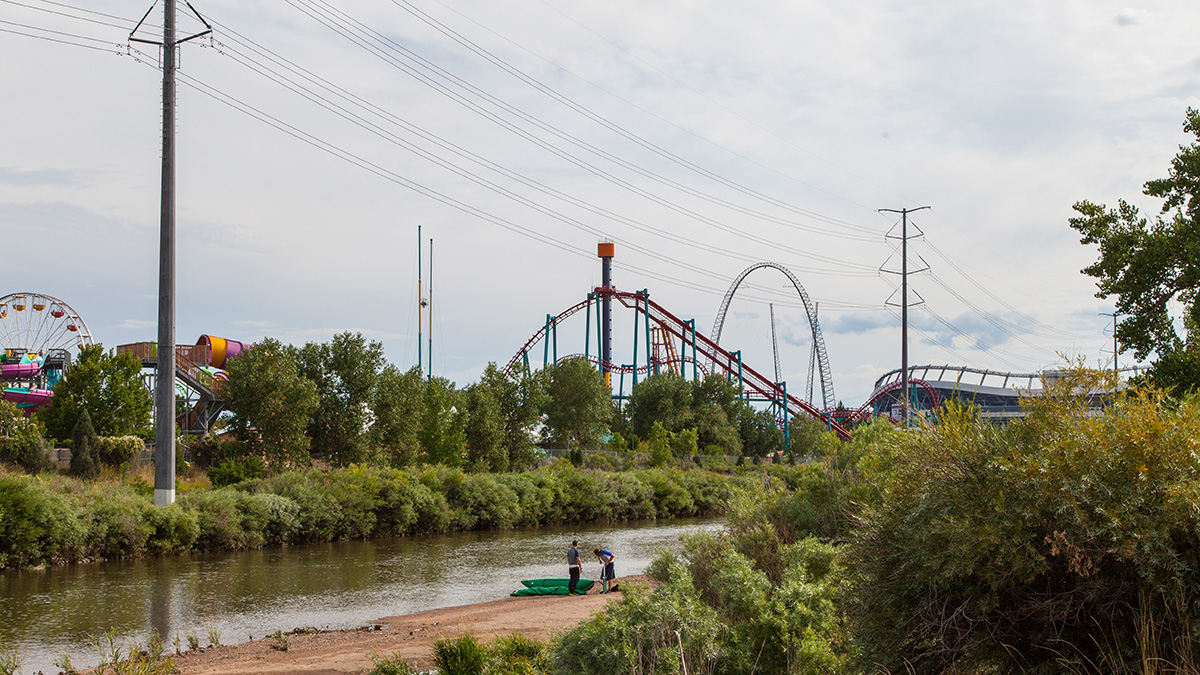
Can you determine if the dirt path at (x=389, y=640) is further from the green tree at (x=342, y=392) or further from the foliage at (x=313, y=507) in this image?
the green tree at (x=342, y=392)

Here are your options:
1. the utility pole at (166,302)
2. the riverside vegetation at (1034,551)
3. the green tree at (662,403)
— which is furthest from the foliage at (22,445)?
the green tree at (662,403)

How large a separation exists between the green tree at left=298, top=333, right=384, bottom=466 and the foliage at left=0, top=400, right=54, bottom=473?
12.9 meters

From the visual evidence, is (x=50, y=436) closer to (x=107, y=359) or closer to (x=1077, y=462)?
(x=107, y=359)

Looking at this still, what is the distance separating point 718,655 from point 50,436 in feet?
126

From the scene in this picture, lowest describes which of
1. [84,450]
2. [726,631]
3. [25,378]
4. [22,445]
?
[726,631]

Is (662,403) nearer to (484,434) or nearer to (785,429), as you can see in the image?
(785,429)

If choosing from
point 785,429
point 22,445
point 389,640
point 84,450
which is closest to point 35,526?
point 84,450

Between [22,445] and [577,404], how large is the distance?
35805 millimetres

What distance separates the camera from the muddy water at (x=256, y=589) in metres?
16.9

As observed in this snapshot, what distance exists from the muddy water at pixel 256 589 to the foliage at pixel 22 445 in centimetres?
897

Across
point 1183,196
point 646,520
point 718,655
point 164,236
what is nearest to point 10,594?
point 164,236

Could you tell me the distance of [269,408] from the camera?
39969mm

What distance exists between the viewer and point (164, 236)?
25312mm

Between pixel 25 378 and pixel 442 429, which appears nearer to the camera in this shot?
pixel 442 429
